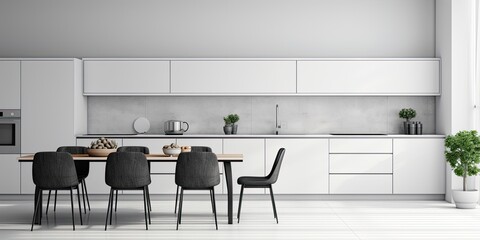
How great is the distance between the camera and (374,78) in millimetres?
8820

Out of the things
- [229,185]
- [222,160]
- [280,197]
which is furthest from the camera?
[280,197]

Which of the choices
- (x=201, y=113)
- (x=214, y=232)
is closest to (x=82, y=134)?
(x=201, y=113)

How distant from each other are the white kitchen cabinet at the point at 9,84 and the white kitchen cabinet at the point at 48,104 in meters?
0.08

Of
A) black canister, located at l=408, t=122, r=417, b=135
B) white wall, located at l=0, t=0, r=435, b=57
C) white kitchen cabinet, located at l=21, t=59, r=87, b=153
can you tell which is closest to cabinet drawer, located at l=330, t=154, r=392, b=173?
black canister, located at l=408, t=122, r=417, b=135

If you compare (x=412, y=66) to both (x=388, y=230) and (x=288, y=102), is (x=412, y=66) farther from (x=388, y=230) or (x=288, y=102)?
(x=388, y=230)

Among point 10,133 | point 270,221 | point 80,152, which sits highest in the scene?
point 10,133

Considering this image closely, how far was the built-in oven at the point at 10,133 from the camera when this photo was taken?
8586 millimetres

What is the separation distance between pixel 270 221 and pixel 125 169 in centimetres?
169

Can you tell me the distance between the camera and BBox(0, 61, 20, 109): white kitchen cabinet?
338 inches

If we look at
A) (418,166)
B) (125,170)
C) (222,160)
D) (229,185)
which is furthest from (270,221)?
(418,166)

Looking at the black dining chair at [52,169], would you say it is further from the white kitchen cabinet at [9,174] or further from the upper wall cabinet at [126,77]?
the upper wall cabinet at [126,77]

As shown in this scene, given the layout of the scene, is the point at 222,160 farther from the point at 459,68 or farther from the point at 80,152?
the point at 459,68

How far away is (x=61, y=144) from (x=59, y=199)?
0.78 m

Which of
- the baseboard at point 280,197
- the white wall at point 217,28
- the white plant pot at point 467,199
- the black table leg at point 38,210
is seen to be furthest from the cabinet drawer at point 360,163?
the black table leg at point 38,210
